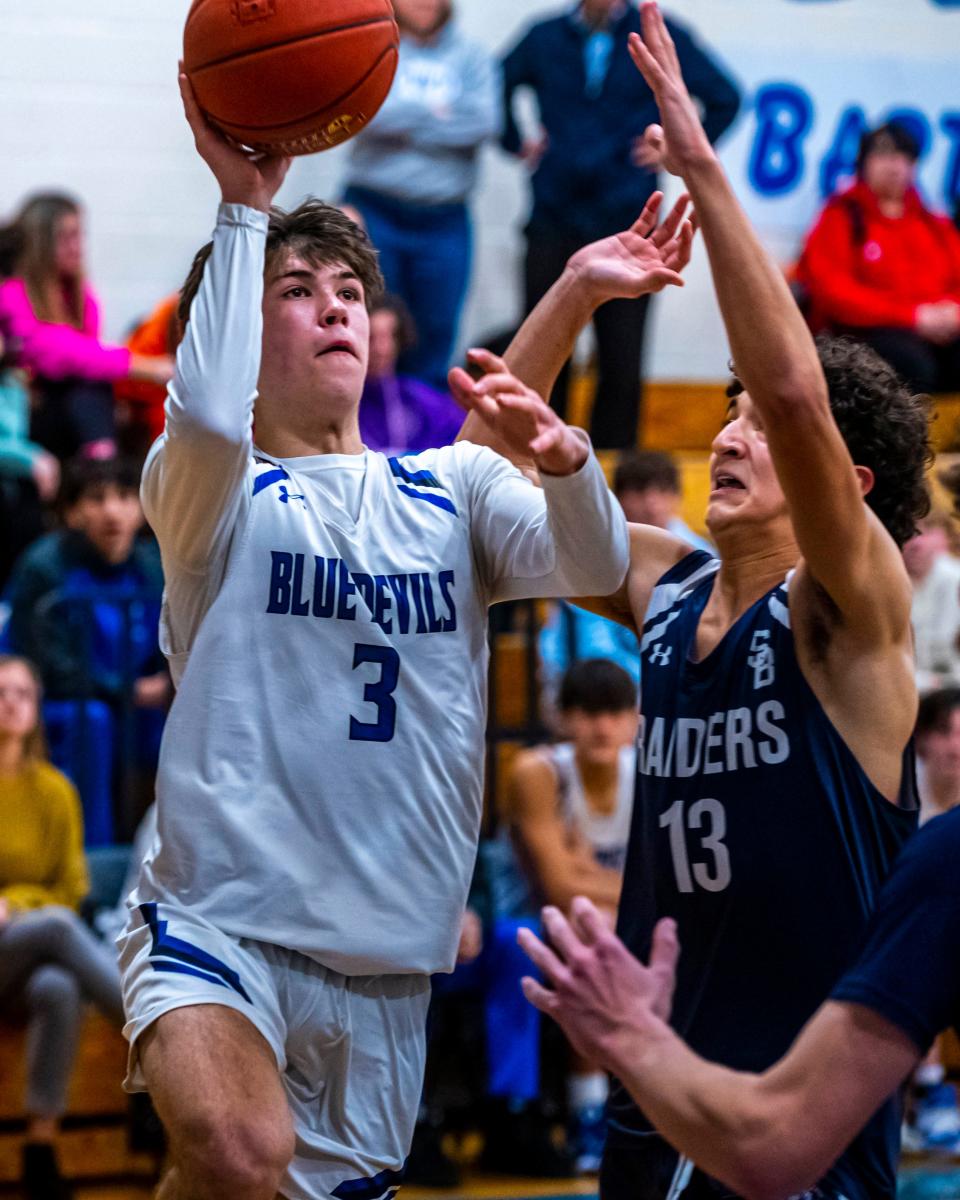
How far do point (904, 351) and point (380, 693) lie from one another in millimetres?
6381

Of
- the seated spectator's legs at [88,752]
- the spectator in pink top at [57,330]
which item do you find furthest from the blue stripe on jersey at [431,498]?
the spectator in pink top at [57,330]

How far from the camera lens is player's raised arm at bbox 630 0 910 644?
2.66m

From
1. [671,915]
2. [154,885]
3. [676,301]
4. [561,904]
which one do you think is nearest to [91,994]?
[561,904]

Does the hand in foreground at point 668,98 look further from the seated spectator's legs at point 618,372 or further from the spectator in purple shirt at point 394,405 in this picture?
the seated spectator's legs at point 618,372

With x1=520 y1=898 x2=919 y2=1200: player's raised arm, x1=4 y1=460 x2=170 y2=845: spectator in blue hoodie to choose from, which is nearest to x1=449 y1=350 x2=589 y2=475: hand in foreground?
x1=520 y1=898 x2=919 y2=1200: player's raised arm

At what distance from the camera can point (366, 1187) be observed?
129 inches

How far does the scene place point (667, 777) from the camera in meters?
3.09

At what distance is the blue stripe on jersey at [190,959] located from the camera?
121 inches

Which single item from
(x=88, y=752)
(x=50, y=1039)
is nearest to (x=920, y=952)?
(x=50, y=1039)

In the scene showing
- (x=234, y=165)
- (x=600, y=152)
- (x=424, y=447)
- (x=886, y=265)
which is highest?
(x=600, y=152)

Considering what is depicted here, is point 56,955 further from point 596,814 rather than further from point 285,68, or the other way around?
point 285,68

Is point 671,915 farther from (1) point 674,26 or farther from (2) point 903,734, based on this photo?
(1) point 674,26

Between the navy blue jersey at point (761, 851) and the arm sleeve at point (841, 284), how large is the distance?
629 cm

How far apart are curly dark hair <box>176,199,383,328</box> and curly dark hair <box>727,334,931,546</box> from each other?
0.90 meters
